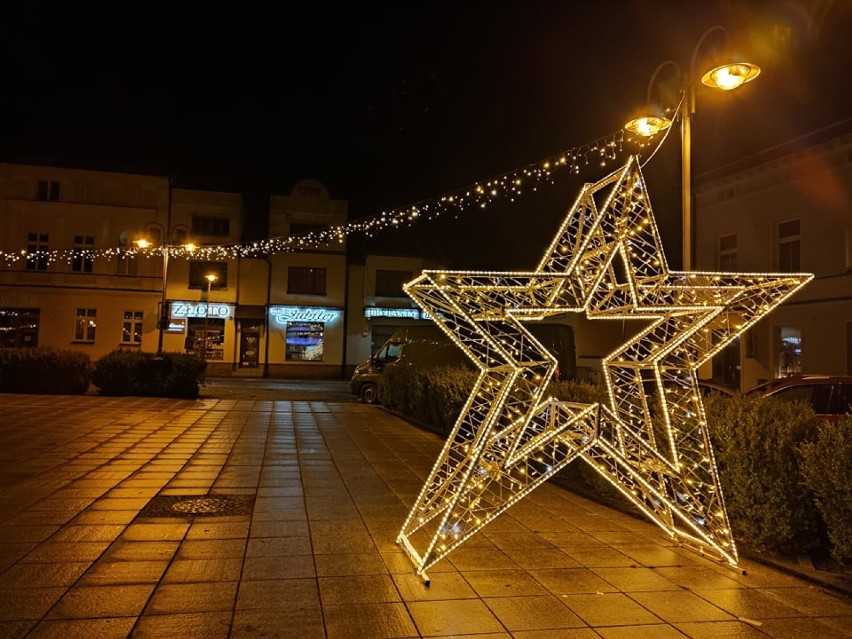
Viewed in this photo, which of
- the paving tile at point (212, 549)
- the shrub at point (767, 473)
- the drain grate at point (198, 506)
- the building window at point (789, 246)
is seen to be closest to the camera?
the paving tile at point (212, 549)

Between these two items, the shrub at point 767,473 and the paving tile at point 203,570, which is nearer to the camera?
the paving tile at point 203,570

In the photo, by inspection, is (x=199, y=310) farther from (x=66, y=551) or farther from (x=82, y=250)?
(x=66, y=551)

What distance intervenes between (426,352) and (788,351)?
35.6ft

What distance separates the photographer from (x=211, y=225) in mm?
35062

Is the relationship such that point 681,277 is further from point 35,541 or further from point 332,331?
point 332,331

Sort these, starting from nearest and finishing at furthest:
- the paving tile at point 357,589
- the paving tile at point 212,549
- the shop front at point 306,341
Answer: the paving tile at point 357,589 → the paving tile at point 212,549 → the shop front at point 306,341

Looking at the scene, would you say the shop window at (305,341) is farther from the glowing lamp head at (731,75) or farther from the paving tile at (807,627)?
the paving tile at (807,627)

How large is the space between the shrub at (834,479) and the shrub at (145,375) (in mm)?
17551

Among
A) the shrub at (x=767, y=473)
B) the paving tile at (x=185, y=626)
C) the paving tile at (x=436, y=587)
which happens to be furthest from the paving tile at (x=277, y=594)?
the shrub at (x=767, y=473)

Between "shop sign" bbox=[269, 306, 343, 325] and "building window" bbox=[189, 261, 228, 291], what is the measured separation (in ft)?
9.63

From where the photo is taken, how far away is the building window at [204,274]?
1372 inches

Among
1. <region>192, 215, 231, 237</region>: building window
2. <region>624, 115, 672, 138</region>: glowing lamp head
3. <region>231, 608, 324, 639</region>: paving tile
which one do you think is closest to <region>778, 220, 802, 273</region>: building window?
<region>624, 115, 672, 138</region>: glowing lamp head

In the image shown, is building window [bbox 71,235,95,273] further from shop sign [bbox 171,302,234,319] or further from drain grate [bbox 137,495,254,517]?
drain grate [bbox 137,495,254,517]

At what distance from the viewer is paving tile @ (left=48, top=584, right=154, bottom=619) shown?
417 cm
